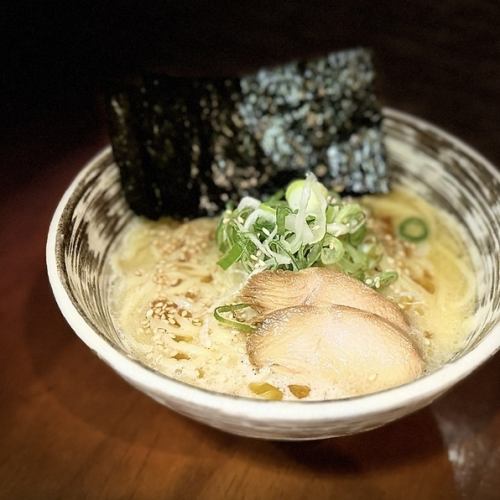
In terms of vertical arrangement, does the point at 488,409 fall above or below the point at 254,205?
below

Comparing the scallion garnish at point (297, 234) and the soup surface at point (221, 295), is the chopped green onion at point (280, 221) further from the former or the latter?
the soup surface at point (221, 295)

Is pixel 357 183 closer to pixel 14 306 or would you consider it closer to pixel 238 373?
pixel 238 373

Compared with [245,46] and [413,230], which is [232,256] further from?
[245,46]

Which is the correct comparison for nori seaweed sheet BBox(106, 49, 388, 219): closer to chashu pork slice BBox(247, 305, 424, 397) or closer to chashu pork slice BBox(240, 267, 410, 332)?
chashu pork slice BBox(240, 267, 410, 332)

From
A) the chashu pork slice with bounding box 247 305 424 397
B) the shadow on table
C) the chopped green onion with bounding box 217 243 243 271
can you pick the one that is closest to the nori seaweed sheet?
the chopped green onion with bounding box 217 243 243 271

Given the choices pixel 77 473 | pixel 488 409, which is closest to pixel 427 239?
pixel 488 409

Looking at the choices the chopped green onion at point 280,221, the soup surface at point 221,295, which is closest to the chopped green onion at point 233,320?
the soup surface at point 221,295

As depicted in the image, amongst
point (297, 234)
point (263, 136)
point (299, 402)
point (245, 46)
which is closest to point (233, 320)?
point (297, 234)

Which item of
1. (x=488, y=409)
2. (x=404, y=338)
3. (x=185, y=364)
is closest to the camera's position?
(x=404, y=338)
